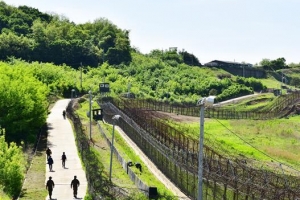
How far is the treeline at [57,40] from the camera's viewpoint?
464 ft

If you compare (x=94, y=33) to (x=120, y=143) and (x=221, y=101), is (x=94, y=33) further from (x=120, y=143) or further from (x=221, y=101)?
(x=120, y=143)

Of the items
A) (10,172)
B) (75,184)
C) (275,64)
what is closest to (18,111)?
(10,172)

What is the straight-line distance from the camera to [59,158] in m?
52.6

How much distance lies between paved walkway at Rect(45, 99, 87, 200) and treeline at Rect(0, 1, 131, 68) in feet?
192

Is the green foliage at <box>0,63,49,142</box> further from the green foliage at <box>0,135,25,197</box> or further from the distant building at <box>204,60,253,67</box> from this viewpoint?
the distant building at <box>204,60,253,67</box>

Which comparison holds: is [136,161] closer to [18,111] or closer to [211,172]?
[18,111]

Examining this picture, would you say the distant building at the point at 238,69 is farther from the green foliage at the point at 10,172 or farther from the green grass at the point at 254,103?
the green foliage at the point at 10,172

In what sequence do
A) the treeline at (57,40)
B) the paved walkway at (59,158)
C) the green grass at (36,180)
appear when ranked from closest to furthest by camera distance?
the green grass at (36,180) → the paved walkway at (59,158) → the treeline at (57,40)

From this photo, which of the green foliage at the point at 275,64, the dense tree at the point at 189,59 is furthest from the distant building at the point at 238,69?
the green foliage at the point at 275,64

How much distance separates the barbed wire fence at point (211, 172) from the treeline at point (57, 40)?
74037 mm

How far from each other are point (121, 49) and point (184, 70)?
19.7 meters

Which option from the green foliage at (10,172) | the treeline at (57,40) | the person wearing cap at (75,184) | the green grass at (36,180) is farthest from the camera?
the treeline at (57,40)

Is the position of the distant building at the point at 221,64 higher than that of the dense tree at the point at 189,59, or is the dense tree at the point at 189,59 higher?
the dense tree at the point at 189,59

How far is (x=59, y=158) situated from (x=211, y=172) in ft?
65.2
